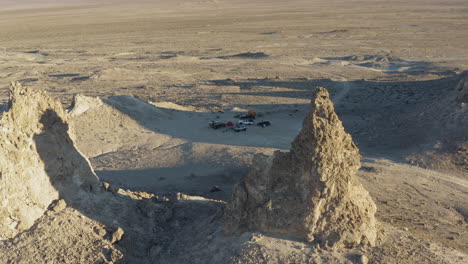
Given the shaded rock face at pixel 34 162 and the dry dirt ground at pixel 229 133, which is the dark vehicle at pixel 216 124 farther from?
the shaded rock face at pixel 34 162

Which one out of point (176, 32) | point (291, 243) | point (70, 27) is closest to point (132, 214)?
point (291, 243)

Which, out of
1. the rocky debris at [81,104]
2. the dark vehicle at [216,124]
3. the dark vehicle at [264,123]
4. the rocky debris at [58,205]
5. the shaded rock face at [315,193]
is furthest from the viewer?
the dark vehicle at [264,123]

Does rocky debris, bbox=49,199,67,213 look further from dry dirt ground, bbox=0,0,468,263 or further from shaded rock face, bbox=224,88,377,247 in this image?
shaded rock face, bbox=224,88,377,247

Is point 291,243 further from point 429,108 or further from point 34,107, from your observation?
point 429,108

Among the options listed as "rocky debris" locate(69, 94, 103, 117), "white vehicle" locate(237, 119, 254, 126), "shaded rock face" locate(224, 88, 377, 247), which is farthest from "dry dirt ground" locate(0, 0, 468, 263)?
"white vehicle" locate(237, 119, 254, 126)

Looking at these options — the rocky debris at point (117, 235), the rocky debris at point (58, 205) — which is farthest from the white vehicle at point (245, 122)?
the rocky debris at point (58, 205)
